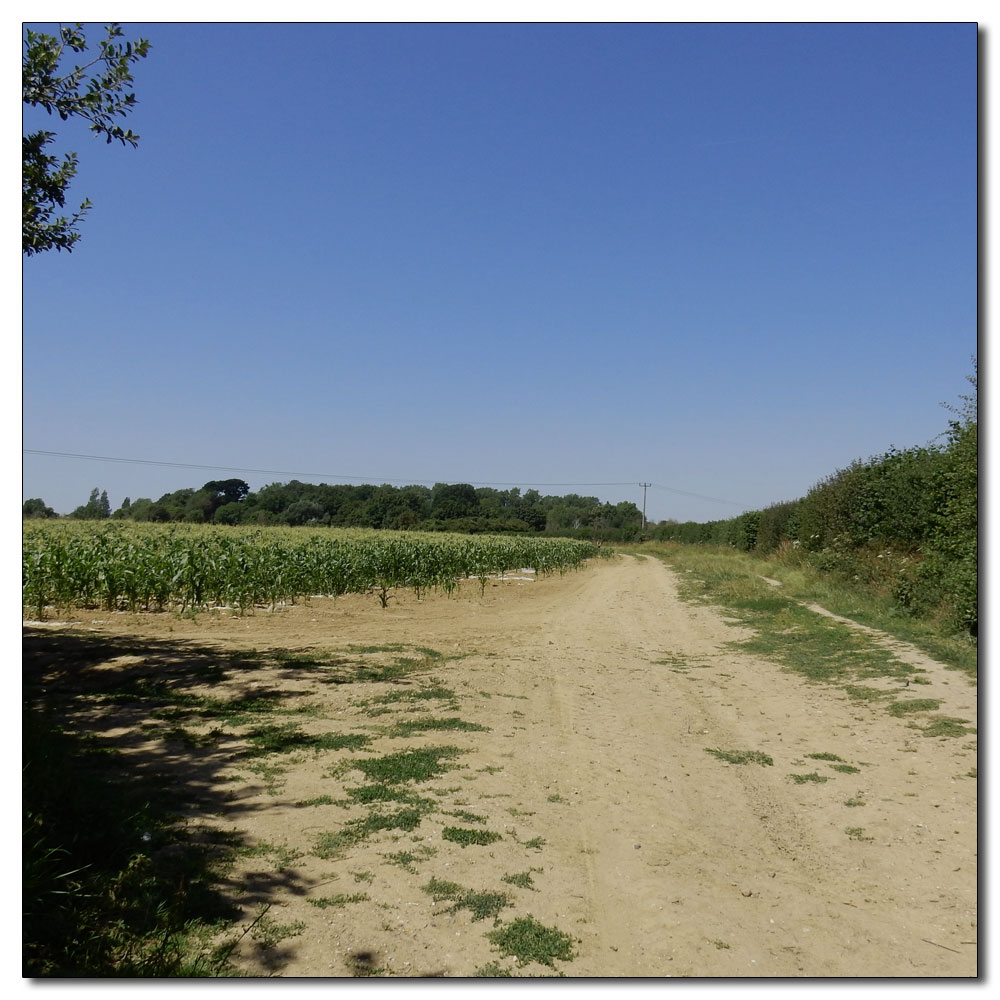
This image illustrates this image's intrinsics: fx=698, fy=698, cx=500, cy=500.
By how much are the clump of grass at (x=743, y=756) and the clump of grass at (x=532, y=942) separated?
10.6 ft

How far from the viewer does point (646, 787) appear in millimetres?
5273

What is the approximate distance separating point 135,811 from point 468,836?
2.03m

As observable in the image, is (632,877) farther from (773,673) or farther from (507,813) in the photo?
(773,673)

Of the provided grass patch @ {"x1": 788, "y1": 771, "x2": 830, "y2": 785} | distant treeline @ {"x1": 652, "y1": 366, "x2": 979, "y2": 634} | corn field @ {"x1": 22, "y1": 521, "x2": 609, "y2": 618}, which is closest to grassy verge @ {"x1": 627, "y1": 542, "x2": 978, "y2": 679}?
distant treeline @ {"x1": 652, "y1": 366, "x2": 979, "y2": 634}

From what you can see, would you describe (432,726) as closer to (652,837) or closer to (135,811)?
(652,837)

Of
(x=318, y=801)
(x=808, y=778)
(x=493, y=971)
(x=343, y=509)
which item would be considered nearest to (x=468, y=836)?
(x=318, y=801)

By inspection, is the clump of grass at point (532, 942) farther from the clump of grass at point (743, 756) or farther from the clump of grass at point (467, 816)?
the clump of grass at point (743, 756)

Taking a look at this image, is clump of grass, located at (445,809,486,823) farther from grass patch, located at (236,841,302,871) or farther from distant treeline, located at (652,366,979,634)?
distant treeline, located at (652,366,979,634)

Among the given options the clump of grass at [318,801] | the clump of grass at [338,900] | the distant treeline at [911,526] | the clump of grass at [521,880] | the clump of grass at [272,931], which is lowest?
the clump of grass at [318,801]

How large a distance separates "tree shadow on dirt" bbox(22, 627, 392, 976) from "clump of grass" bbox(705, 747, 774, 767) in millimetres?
3830

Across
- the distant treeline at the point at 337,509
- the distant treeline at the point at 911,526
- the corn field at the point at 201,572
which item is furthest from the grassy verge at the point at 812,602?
the distant treeline at the point at 337,509

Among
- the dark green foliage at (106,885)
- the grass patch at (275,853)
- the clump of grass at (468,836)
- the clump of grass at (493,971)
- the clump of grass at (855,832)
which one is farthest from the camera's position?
the clump of grass at (855,832)

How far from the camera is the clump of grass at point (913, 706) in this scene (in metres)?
7.40

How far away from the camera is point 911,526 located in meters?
16.2
